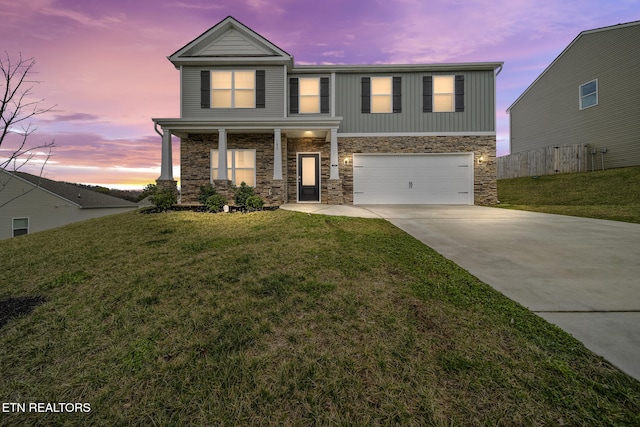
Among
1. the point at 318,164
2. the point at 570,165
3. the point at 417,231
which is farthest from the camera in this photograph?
the point at 570,165

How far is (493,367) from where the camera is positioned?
206 centimetres

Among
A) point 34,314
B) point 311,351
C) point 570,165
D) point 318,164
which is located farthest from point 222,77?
point 570,165

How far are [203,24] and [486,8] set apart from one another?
12.3 meters

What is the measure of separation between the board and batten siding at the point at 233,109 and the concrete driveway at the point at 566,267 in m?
7.78

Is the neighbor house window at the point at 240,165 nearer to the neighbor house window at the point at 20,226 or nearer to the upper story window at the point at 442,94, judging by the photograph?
the upper story window at the point at 442,94

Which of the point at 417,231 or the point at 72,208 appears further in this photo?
the point at 72,208

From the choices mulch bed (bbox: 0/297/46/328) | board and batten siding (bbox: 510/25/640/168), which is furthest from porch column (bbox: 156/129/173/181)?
board and batten siding (bbox: 510/25/640/168)

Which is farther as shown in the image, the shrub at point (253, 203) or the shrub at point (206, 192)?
the shrub at point (206, 192)

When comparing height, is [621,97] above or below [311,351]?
above

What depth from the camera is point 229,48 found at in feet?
39.4

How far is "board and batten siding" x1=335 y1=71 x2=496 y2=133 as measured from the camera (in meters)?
12.4

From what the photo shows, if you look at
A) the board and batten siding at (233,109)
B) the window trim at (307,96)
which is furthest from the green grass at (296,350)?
the window trim at (307,96)

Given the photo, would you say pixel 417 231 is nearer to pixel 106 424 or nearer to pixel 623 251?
pixel 623 251

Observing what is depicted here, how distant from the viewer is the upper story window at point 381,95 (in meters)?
12.5
